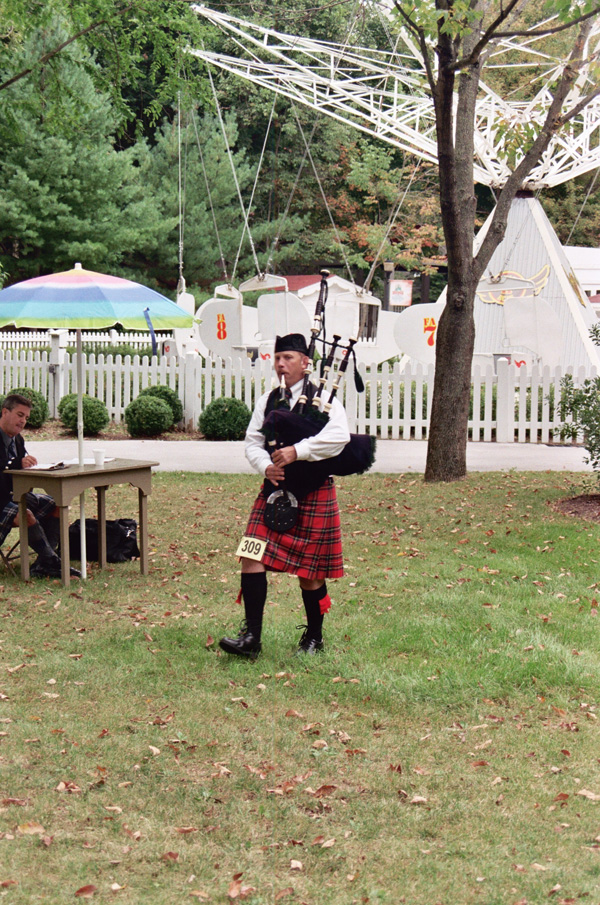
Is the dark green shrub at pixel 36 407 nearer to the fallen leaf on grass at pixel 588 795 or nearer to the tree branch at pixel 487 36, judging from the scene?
the tree branch at pixel 487 36

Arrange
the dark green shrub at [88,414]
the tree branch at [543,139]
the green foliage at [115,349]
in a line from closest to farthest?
the tree branch at [543,139] < the dark green shrub at [88,414] < the green foliage at [115,349]

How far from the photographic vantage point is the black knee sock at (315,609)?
551 cm

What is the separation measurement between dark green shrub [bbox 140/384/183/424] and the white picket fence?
18 cm

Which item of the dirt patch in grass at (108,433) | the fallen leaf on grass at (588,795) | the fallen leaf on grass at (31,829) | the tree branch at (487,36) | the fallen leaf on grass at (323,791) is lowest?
the fallen leaf on grass at (588,795)

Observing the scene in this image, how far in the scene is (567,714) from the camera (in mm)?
4832

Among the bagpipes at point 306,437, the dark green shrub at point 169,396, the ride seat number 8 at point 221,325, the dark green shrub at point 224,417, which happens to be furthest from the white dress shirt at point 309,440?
the ride seat number 8 at point 221,325

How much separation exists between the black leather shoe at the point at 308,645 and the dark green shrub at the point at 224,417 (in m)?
10.9

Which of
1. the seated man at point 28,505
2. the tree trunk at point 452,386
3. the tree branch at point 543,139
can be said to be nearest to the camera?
the seated man at point 28,505

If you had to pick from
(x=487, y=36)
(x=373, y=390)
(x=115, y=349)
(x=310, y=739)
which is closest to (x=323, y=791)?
(x=310, y=739)

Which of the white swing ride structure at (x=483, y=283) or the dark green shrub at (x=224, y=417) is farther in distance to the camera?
the white swing ride structure at (x=483, y=283)

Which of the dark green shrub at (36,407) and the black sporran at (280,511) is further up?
the dark green shrub at (36,407)

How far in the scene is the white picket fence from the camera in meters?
16.2

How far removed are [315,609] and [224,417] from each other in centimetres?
1113

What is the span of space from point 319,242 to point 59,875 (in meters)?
34.6
